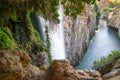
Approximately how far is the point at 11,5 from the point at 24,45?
2683 mm

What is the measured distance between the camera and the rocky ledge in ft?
20.3

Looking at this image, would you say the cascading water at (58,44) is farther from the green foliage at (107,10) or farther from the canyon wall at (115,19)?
the green foliage at (107,10)

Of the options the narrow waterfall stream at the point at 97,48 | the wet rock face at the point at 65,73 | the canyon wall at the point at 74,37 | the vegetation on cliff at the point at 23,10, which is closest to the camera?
the wet rock face at the point at 65,73

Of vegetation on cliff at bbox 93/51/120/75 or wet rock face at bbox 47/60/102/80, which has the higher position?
wet rock face at bbox 47/60/102/80

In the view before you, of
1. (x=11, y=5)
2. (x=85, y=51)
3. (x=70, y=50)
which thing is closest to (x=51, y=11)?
(x=11, y=5)

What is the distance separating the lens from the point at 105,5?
43.6m

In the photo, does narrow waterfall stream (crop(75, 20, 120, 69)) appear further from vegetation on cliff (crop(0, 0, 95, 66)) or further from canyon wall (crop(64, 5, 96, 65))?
vegetation on cliff (crop(0, 0, 95, 66))

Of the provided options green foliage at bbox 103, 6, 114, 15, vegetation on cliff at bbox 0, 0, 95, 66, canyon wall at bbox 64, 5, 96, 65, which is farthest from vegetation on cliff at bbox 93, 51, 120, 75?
green foliage at bbox 103, 6, 114, 15

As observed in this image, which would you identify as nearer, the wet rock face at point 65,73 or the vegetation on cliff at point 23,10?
the wet rock face at point 65,73

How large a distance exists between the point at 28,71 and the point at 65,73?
0.91 metres

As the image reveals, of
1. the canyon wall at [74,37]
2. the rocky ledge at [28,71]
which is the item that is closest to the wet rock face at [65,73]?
the rocky ledge at [28,71]

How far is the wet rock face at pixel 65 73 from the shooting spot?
22.9 ft

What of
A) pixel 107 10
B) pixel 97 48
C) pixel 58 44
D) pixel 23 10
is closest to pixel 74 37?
pixel 58 44

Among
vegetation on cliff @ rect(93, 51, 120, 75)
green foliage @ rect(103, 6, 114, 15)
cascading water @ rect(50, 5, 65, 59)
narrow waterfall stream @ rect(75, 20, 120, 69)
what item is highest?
green foliage @ rect(103, 6, 114, 15)
